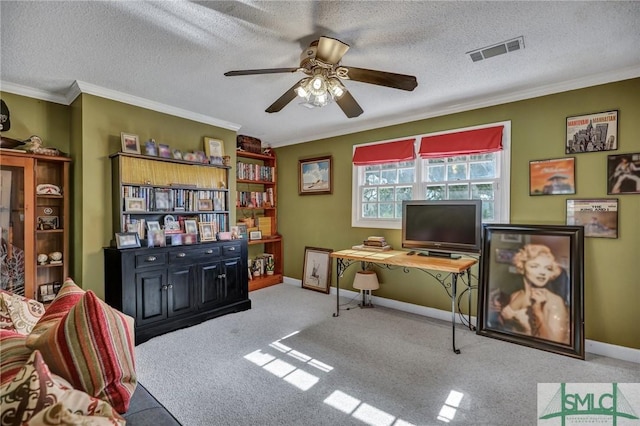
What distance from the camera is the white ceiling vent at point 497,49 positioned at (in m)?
2.11

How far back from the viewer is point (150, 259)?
3.04 metres

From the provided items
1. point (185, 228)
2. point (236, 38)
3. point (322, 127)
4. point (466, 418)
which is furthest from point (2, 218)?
point (466, 418)

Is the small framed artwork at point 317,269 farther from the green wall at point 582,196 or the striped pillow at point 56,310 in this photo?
the striped pillow at point 56,310

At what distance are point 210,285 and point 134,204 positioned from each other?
1.20 metres

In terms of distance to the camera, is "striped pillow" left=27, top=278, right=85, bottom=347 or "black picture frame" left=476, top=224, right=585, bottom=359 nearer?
"striped pillow" left=27, top=278, right=85, bottom=347

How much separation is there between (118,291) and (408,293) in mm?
3176

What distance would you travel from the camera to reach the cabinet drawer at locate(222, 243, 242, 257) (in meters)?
3.72

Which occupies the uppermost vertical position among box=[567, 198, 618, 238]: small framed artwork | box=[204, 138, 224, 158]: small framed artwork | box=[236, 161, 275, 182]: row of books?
box=[204, 138, 224, 158]: small framed artwork

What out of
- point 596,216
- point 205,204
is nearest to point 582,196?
point 596,216

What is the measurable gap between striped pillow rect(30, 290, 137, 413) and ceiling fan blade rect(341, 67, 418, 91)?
1.87m

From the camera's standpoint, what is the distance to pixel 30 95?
296cm

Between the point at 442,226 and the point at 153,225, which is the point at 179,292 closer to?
the point at 153,225

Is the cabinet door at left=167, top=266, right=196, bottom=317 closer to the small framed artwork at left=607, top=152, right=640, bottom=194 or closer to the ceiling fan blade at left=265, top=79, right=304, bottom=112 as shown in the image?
the ceiling fan blade at left=265, top=79, right=304, bottom=112

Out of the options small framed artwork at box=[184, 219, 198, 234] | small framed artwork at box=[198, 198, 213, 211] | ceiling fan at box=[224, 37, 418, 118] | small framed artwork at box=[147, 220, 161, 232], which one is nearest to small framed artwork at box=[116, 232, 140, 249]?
small framed artwork at box=[147, 220, 161, 232]
